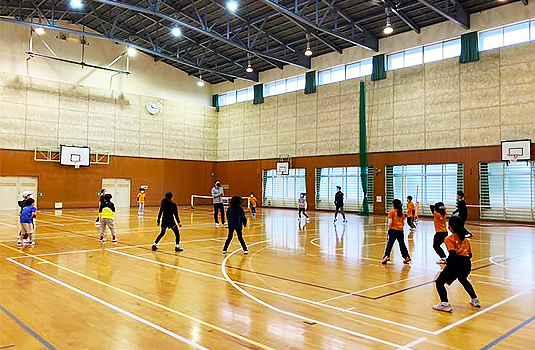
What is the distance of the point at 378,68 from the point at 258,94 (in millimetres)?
11032

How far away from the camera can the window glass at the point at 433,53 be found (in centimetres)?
2452

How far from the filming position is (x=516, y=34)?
2178 cm

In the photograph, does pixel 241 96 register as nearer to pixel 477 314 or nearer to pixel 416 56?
pixel 416 56

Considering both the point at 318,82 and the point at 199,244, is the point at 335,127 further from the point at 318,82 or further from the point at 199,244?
the point at 199,244

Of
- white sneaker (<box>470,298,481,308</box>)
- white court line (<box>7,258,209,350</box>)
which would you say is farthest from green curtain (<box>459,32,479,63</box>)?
white court line (<box>7,258,209,350</box>)

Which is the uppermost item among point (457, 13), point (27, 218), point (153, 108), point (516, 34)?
point (457, 13)

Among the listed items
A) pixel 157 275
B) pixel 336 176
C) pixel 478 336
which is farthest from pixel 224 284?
pixel 336 176

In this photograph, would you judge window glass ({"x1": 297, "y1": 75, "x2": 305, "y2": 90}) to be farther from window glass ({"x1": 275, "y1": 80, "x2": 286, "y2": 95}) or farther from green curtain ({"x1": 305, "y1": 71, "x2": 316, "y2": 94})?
window glass ({"x1": 275, "y1": 80, "x2": 286, "y2": 95})

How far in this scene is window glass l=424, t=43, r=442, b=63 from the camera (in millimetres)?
24516

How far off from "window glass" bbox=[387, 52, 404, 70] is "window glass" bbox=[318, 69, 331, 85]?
15.4 feet

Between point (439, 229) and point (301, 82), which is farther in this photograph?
point (301, 82)

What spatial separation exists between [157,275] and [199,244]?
14.1ft

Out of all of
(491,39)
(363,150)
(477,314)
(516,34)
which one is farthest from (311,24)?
(477,314)

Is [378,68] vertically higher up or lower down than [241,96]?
lower down
